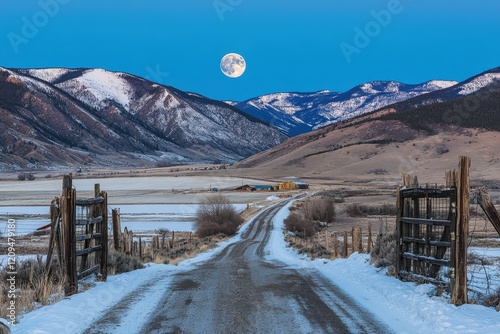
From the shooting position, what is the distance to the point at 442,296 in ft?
33.8

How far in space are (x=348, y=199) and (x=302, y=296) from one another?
7369 centimetres

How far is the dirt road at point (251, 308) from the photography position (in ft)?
28.5

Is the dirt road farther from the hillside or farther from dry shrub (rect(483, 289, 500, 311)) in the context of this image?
the hillside

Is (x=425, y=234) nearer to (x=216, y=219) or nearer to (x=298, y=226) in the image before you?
(x=298, y=226)

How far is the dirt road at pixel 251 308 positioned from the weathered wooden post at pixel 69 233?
A: 115cm

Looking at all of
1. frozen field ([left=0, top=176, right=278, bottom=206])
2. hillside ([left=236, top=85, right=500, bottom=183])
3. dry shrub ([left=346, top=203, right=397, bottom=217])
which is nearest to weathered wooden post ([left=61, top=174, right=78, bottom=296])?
dry shrub ([left=346, top=203, right=397, bottom=217])

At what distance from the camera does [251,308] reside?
1010 cm

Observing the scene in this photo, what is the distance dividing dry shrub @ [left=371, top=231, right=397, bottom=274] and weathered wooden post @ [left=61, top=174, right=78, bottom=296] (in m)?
7.15

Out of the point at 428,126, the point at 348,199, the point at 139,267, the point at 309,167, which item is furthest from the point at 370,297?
the point at 428,126

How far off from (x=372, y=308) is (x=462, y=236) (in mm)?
2007

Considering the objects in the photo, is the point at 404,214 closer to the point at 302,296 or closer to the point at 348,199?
the point at 302,296

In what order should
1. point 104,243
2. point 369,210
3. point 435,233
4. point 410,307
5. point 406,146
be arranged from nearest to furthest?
point 410,307 < point 435,233 < point 104,243 < point 369,210 < point 406,146

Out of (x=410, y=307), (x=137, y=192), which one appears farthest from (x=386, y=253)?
(x=137, y=192)

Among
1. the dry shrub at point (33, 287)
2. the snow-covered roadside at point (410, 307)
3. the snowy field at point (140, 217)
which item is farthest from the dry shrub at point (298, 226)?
the dry shrub at point (33, 287)
